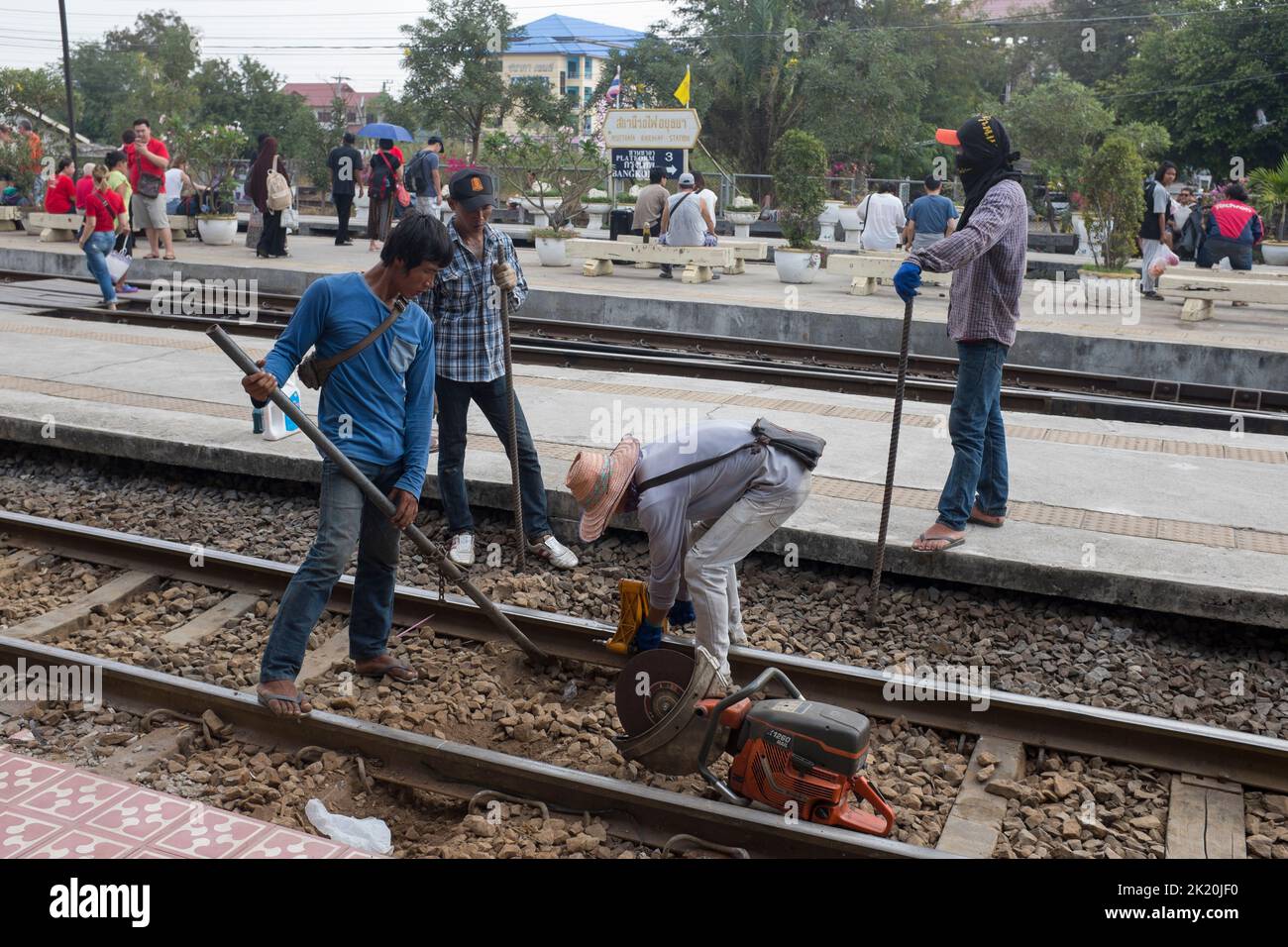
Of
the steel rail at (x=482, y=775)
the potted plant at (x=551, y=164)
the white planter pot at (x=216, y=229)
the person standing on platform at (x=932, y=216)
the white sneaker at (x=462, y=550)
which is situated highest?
the potted plant at (x=551, y=164)

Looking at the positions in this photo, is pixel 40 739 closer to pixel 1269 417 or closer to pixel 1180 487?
pixel 1180 487

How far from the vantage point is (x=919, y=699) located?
529 centimetres

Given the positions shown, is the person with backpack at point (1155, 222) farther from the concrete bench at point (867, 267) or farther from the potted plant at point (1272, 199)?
the potted plant at point (1272, 199)

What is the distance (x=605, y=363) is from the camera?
11.6m

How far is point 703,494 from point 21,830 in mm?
2724

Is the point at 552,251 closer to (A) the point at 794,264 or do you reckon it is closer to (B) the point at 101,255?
(A) the point at 794,264

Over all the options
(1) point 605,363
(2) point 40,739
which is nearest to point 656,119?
(1) point 605,363

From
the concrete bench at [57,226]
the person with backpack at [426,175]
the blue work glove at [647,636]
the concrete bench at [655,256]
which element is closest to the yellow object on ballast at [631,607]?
the blue work glove at [647,636]

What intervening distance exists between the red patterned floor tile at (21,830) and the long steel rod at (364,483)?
5.24 ft

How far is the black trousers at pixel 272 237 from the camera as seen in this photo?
18.3 m

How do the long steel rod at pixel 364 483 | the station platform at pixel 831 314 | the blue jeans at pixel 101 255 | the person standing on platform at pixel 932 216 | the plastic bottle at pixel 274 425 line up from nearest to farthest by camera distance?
the long steel rod at pixel 364 483, the plastic bottle at pixel 274 425, the station platform at pixel 831 314, the blue jeans at pixel 101 255, the person standing on platform at pixel 932 216

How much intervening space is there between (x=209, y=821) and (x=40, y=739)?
1.42 m

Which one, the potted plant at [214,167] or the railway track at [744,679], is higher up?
the potted plant at [214,167]

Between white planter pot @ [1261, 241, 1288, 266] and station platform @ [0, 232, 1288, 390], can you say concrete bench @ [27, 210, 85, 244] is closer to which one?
station platform @ [0, 232, 1288, 390]
